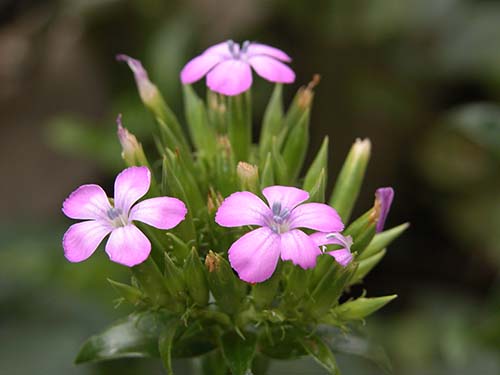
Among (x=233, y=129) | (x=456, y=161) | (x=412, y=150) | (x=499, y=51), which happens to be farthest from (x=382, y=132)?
(x=233, y=129)

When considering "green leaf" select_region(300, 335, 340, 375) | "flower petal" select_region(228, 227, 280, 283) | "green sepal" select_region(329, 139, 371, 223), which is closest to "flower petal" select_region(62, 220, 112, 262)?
"flower petal" select_region(228, 227, 280, 283)

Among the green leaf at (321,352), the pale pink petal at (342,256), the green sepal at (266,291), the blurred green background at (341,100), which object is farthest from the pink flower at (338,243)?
the blurred green background at (341,100)

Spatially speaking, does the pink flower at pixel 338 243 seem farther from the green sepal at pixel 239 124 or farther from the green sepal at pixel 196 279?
the green sepal at pixel 239 124

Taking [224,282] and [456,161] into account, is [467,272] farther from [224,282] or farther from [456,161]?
[224,282]

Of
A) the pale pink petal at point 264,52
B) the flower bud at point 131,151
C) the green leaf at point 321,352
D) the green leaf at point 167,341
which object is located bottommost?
the green leaf at point 321,352

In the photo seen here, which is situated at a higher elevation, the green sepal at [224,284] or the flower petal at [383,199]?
the flower petal at [383,199]

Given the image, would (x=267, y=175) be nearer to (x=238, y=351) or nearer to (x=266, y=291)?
(x=266, y=291)

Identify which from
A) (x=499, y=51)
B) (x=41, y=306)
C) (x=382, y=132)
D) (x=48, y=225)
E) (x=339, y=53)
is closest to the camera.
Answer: (x=41, y=306)

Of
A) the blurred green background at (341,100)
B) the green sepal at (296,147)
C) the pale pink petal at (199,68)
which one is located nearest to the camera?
the pale pink petal at (199,68)
